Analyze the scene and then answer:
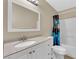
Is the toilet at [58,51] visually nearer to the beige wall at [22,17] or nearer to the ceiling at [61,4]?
the beige wall at [22,17]

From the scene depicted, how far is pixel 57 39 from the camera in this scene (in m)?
3.14

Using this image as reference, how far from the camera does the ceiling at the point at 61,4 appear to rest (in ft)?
8.67

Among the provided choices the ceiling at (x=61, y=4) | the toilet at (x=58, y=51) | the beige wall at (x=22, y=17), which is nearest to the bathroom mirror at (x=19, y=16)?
the beige wall at (x=22, y=17)

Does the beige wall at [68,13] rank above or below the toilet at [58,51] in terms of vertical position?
above

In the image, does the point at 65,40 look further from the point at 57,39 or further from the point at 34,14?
the point at 34,14

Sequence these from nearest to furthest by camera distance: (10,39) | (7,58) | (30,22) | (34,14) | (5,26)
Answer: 1. (7,58)
2. (5,26)
3. (10,39)
4. (30,22)
5. (34,14)

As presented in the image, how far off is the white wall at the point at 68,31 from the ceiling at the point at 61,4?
397 mm

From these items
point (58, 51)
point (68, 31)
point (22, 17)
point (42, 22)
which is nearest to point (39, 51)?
point (22, 17)

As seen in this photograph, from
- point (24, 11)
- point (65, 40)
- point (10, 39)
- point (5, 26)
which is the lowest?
point (65, 40)

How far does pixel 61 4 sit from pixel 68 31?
918 millimetres

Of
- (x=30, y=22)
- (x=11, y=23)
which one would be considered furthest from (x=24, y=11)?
(x=11, y=23)

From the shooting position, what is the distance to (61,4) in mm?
2816

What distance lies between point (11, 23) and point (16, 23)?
0.50 ft

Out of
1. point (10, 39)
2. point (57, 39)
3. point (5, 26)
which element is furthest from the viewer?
point (57, 39)
